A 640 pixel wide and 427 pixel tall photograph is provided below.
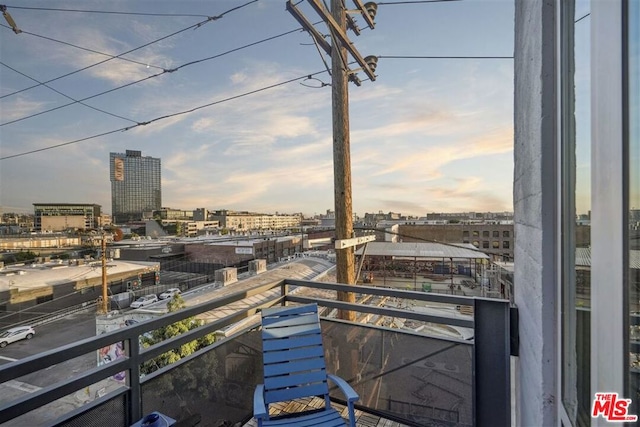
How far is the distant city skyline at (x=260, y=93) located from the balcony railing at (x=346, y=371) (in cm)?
156

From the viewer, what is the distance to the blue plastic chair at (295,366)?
6.68 feet

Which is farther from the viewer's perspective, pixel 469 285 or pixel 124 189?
pixel 124 189

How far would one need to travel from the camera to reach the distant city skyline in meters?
5.44

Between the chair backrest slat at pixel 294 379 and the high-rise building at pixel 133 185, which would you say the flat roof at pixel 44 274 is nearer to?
the high-rise building at pixel 133 185

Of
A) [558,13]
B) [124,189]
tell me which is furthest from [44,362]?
[124,189]

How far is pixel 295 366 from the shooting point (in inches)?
89.5

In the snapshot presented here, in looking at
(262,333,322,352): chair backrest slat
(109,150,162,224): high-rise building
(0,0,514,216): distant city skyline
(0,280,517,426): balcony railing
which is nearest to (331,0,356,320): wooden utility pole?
(0,0,514,216): distant city skyline

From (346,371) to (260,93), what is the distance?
22.9 ft

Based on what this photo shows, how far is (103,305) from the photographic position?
1289 cm

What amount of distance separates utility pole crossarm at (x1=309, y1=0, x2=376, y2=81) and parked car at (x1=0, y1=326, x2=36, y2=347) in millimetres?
15215

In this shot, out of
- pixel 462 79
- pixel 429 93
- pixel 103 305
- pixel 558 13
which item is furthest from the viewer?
pixel 103 305

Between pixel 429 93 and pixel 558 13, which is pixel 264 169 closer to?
pixel 429 93

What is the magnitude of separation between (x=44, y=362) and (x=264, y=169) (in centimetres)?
1419

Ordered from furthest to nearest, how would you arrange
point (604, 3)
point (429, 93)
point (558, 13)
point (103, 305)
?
1. point (103, 305)
2. point (429, 93)
3. point (558, 13)
4. point (604, 3)
